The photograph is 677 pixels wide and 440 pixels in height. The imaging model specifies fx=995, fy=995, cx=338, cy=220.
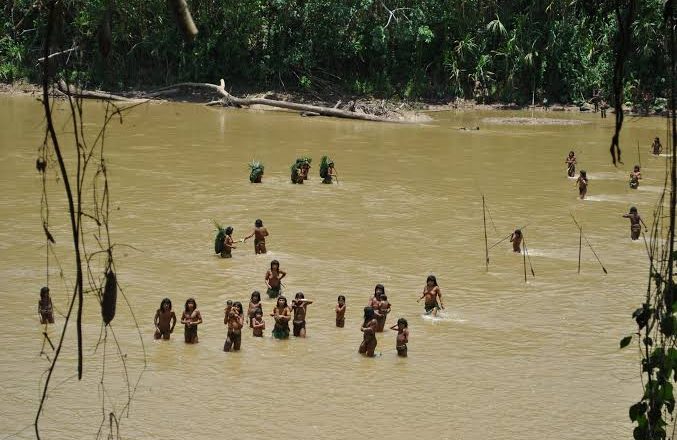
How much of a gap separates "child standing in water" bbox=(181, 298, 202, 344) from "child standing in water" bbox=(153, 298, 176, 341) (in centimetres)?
19

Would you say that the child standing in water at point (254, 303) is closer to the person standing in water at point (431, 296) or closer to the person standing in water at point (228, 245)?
the person standing in water at point (431, 296)

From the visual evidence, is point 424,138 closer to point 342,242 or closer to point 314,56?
point 314,56

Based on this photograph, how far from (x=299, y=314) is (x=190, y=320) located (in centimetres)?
130

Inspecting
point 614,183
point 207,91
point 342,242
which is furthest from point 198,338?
point 207,91

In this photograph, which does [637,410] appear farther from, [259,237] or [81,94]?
[259,237]

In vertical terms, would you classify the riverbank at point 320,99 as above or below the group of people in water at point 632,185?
above

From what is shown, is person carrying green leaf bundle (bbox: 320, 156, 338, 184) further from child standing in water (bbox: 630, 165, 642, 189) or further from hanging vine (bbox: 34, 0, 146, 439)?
child standing in water (bbox: 630, 165, 642, 189)

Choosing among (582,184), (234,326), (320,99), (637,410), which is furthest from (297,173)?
(320,99)

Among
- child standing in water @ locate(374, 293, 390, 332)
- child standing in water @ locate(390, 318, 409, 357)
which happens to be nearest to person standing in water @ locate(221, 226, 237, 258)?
child standing in water @ locate(374, 293, 390, 332)

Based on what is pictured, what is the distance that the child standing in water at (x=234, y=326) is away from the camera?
10.8 m

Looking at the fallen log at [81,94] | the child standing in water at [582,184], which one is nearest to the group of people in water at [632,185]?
the child standing in water at [582,184]

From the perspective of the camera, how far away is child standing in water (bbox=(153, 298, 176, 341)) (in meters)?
11.2

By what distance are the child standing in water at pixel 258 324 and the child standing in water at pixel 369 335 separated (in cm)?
122

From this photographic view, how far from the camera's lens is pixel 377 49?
35656mm
